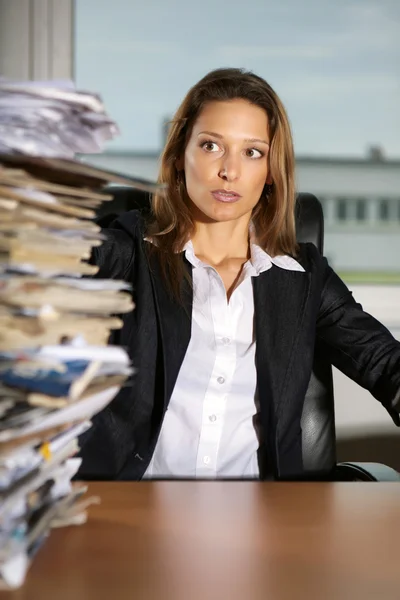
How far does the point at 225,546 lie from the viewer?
2.69 feet

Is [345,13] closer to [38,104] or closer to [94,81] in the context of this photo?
[94,81]

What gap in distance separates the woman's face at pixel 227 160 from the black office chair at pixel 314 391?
214 millimetres

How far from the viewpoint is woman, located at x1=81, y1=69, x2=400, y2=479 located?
152 cm

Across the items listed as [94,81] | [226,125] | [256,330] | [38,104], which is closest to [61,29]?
[94,81]

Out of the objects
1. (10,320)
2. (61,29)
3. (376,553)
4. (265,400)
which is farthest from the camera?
(61,29)

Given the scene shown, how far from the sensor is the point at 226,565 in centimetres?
77

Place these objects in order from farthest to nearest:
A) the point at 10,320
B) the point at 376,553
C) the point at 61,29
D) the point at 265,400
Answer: the point at 61,29 → the point at 265,400 → the point at 376,553 → the point at 10,320

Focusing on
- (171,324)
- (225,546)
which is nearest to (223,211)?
(171,324)

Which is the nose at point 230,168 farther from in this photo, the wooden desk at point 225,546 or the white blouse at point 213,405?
the wooden desk at point 225,546

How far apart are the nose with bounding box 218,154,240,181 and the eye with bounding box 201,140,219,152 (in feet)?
0.12

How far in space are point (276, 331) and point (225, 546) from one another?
82cm

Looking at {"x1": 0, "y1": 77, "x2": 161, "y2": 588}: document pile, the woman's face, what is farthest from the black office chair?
{"x1": 0, "y1": 77, "x2": 161, "y2": 588}: document pile

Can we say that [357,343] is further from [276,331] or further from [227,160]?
[227,160]

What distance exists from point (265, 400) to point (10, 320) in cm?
93
